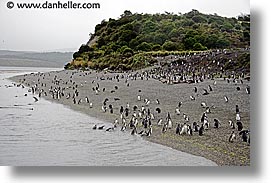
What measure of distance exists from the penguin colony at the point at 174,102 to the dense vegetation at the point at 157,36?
0.14m

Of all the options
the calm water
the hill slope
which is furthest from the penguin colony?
the hill slope

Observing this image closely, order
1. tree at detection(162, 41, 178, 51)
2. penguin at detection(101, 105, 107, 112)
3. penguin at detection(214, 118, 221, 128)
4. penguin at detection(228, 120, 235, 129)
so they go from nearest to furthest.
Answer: penguin at detection(228, 120, 235, 129) < penguin at detection(214, 118, 221, 128) < tree at detection(162, 41, 178, 51) < penguin at detection(101, 105, 107, 112)

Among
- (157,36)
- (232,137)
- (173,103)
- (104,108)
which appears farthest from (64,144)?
(232,137)

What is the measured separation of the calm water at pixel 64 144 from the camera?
132 inches

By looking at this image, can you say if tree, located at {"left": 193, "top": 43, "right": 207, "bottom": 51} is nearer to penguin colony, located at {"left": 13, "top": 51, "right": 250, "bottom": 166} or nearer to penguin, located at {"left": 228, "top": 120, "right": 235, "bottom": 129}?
penguin colony, located at {"left": 13, "top": 51, "right": 250, "bottom": 166}

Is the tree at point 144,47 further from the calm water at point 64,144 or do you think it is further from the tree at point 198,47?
the calm water at point 64,144

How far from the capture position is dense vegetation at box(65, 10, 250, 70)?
12.0 feet

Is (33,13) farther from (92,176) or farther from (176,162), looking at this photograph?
(176,162)

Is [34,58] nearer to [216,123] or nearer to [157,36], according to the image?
[157,36]

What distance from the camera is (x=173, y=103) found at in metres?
3.76

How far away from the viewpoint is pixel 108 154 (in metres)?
3.46

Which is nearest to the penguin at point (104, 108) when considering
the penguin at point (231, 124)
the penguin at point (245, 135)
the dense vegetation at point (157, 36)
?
the dense vegetation at point (157, 36)

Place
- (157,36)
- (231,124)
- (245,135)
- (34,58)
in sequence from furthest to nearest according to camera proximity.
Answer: (34,58) < (157,36) < (231,124) < (245,135)

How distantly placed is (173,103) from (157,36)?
0.54 meters
